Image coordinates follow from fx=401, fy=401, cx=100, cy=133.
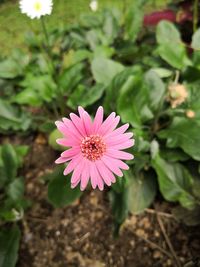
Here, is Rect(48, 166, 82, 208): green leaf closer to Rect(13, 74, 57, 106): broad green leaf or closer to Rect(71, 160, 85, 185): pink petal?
Rect(71, 160, 85, 185): pink petal

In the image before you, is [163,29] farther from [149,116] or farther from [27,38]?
[27,38]

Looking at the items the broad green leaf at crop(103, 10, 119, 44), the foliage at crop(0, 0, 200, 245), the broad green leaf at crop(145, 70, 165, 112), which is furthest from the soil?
the broad green leaf at crop(103, 10, 119, 44)

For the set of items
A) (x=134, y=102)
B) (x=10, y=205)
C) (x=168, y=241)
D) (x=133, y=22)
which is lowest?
(x=168, y=241)

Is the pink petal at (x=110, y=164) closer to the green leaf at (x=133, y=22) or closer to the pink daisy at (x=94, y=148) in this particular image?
the pink daisy at (x=94, y=148)

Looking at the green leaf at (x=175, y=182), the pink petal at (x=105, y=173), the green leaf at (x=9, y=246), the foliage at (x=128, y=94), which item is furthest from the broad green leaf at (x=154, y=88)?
the pink petal at (x=105, y=173)

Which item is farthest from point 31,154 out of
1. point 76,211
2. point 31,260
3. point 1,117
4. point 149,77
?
point 149,77

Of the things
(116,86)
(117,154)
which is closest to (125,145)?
(117,154)

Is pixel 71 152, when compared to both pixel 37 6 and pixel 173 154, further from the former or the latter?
pixel 37 6
